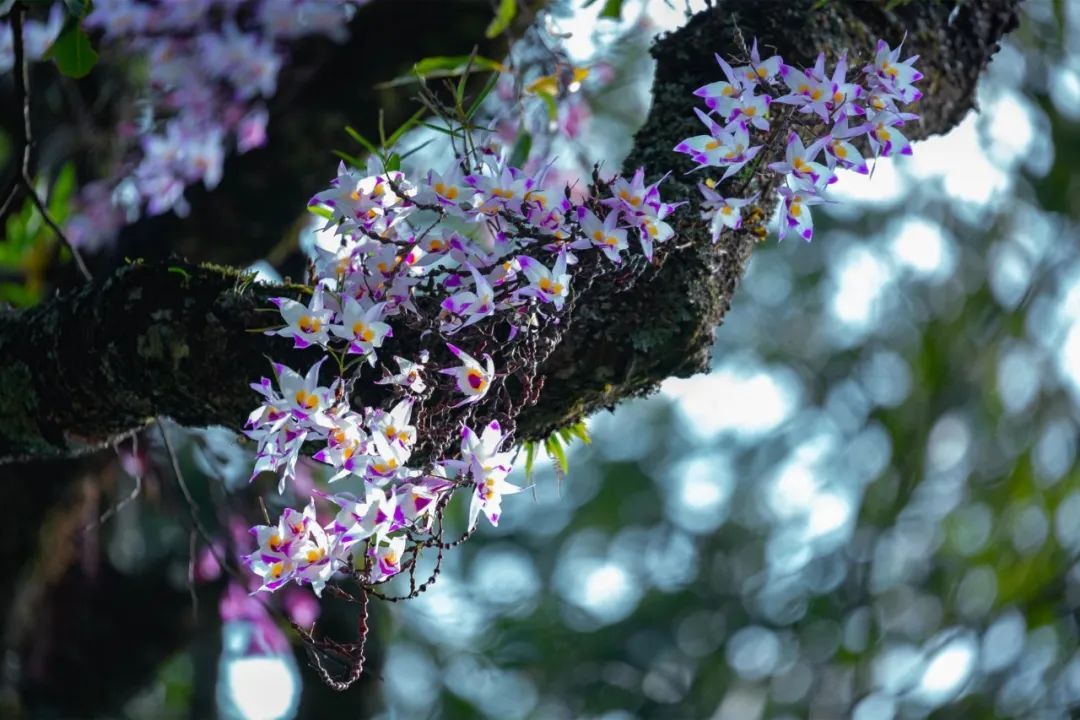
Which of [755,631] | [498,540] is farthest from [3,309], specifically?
[498,540]

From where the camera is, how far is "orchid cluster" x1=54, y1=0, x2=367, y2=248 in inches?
93.3

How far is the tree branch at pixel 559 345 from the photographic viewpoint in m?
1.02

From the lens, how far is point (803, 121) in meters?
0.97

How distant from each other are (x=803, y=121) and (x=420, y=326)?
1.29ft

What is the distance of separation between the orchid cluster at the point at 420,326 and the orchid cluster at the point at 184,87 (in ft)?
4.84

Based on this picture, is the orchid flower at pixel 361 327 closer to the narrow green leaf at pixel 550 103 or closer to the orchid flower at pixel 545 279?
the orchid flower at pixel 545 279

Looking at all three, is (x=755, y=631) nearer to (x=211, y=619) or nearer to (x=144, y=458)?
(x=211, y=619)

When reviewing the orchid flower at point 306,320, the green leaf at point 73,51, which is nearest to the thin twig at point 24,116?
the green leaf at point 73,51

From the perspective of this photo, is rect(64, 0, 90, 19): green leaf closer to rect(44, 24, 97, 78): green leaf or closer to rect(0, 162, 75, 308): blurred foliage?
rect(44, 24, 97, 78): green leaf

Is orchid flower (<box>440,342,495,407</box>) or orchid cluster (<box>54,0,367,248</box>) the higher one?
orchid flower (<box>440,342,495,407</box>)

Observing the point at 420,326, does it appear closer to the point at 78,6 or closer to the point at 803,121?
the point at 803,121

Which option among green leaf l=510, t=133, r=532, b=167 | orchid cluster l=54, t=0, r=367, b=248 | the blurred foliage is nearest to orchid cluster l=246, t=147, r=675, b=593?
green leaf l=510, t=133, r=532, b=167

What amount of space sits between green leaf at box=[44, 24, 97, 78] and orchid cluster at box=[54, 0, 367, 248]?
96cm

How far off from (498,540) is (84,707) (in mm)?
3792
